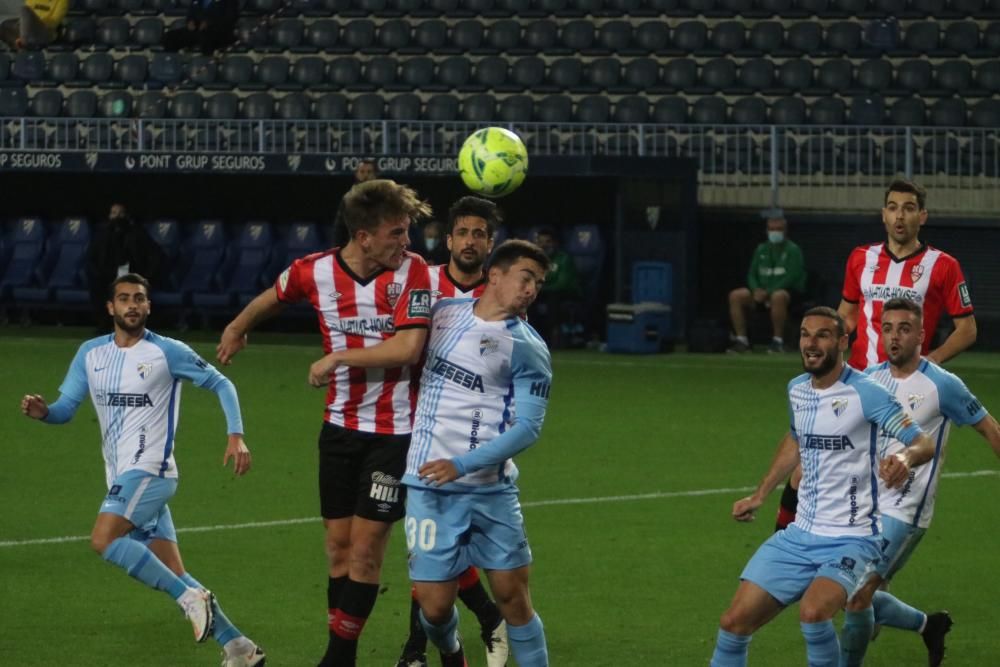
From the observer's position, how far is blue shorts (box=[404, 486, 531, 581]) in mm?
6352

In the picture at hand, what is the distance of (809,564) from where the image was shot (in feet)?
21.7

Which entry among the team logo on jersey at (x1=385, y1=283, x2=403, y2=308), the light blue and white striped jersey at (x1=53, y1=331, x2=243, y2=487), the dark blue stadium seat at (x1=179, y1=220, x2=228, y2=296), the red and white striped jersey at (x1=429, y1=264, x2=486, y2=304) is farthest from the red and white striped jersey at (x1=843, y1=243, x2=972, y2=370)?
the dark blue stadium seat at (x1=179, y1=220, x2=228, y2=296)

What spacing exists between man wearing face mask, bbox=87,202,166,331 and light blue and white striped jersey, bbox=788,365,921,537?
15.9 meters

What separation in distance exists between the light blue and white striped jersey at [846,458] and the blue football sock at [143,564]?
2.53 metres

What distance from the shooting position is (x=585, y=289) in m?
22.2

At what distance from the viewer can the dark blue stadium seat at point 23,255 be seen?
23953 millimetres

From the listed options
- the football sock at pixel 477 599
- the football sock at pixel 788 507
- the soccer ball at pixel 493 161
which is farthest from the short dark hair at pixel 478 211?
the soccer ball at pixel 493 161

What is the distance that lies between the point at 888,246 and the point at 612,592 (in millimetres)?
2216

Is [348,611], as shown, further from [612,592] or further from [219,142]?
[219,142]

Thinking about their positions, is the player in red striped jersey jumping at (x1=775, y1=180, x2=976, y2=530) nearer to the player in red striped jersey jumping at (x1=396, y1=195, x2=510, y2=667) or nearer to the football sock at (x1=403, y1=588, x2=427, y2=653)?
the player in red striped jersey jumping at (x1=396, y1=195, x2=510, y2=667)

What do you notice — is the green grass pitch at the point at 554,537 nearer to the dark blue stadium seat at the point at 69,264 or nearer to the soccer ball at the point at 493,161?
the soccer ball at the point at 493,161

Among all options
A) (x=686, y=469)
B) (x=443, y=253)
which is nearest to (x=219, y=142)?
(x=443, y=253)

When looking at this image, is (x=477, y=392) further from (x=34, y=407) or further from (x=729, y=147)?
(x=729, y=147)

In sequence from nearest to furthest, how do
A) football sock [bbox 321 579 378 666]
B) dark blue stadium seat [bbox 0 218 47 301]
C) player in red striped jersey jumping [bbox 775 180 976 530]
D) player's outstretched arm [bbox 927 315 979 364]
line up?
football sock [bbox 321 579 378 666]
player's outstretched arm [bbox 927 315 979 364]
player in red striped jersey jumping [bbox 775 180 976 530]
dark blue stadium seat [bbox 0 218 47 301]
